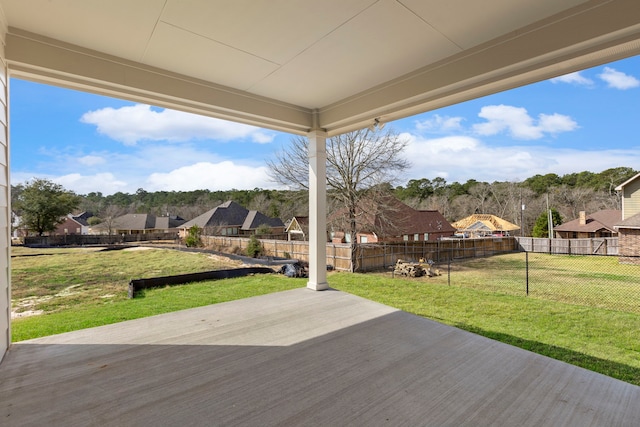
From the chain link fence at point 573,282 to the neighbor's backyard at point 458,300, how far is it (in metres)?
0.02

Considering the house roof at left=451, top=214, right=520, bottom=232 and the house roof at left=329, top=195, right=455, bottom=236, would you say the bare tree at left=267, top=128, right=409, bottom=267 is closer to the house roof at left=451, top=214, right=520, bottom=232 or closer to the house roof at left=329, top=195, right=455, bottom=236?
the house roof at left=329, top=195, right=455, bottom=236

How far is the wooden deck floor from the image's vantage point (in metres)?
1.26

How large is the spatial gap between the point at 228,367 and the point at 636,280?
9.00m

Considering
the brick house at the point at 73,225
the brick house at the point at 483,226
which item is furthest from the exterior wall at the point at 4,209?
the brick house at the point at 483,226

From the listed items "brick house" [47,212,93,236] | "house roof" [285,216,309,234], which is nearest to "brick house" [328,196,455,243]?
"house roof" [285,216,309,234]

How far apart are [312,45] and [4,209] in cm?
217

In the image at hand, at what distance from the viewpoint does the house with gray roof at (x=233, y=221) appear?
59.2ft

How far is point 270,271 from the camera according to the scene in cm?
691

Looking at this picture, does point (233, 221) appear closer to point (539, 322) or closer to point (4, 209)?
point (539, 322)

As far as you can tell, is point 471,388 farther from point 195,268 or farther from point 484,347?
point 195,268

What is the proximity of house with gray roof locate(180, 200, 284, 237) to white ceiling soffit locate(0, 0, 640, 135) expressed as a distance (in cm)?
1535

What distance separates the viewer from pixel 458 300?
4.93 meters

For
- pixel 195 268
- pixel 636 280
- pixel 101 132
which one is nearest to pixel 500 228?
pixel 636 280

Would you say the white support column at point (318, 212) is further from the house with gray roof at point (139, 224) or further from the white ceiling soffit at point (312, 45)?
the house with gray roof at point (139, 224)
